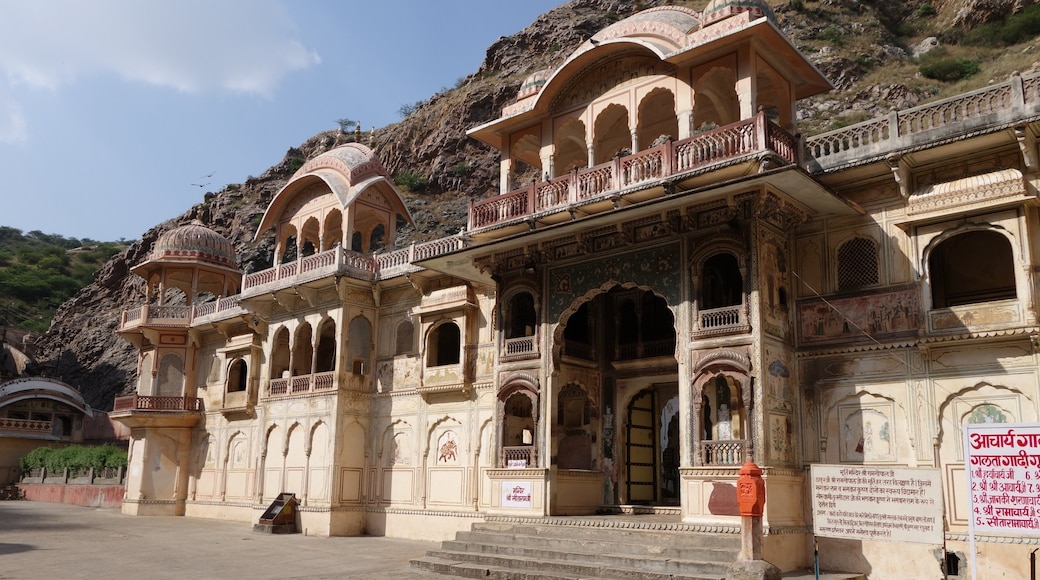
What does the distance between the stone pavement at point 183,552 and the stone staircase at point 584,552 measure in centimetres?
87

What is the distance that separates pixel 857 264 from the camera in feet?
44.3

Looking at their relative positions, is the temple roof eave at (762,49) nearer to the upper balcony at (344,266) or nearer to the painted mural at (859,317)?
the painted mural at (859,317)

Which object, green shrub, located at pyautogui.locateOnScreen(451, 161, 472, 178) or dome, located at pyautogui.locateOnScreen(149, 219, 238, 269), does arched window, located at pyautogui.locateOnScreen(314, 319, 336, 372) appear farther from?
green shrub, located at pyautogui.locateOnScreen(451, 161, 472, 178)

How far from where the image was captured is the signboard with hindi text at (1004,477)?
687cm

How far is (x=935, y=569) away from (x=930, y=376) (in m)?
2.74

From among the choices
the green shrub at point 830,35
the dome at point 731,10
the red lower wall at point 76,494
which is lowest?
the red lower wall at point 76,494

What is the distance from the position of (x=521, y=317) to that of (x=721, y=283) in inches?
172

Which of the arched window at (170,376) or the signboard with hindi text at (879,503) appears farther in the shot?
the arched window at (170,376)

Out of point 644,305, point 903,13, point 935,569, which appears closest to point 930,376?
point 935,569

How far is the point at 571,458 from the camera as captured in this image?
16.4 m

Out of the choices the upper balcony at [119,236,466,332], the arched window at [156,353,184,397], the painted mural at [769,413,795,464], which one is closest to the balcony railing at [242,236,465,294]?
the upper balcony at [119,236,466,332]

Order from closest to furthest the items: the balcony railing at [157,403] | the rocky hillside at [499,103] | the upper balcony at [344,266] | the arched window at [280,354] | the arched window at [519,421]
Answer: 1. the arched window at [519,421]
2. the upper balcony at [344,266]
3. the arched window at [280,354]
4. the balcony railing at [157,403]
5. the rocky hillside at [499,103]

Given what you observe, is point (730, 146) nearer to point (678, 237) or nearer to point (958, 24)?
point (678, 237)

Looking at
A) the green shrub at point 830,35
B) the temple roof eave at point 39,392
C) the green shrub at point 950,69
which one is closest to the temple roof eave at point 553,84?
the green shrub at point 950,69
